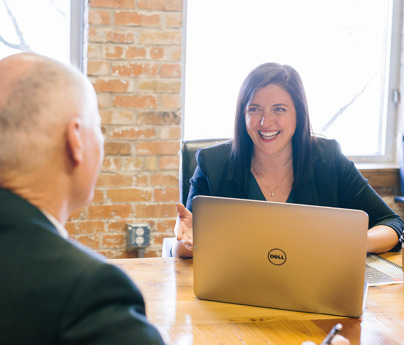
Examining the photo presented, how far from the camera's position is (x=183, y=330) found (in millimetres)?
1246

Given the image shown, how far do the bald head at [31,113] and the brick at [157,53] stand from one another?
81.2 inches

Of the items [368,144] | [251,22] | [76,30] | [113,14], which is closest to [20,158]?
[113,14]

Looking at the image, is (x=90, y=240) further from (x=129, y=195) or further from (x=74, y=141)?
(x=74, y=141)

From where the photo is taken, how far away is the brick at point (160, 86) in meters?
2.87

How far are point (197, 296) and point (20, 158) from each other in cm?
74

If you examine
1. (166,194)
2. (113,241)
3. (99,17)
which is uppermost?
(99,17)

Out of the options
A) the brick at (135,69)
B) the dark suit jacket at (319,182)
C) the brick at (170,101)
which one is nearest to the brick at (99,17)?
the brick at (135,69)

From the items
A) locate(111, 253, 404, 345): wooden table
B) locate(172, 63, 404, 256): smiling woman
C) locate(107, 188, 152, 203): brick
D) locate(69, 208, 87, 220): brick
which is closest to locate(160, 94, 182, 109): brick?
locate(107, 188, 152, 203): brick

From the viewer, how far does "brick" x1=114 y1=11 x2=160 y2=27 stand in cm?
280

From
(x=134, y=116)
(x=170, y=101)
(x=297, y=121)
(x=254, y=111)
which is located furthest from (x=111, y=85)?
(x=297, y=121)

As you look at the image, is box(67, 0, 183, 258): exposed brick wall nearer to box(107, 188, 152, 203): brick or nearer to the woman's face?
box(107, 188, 152, 203): brick

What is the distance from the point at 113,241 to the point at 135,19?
44.9 inches

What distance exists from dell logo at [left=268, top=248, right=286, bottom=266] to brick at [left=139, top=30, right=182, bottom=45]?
180 centimetres

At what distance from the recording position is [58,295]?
0.72 m
